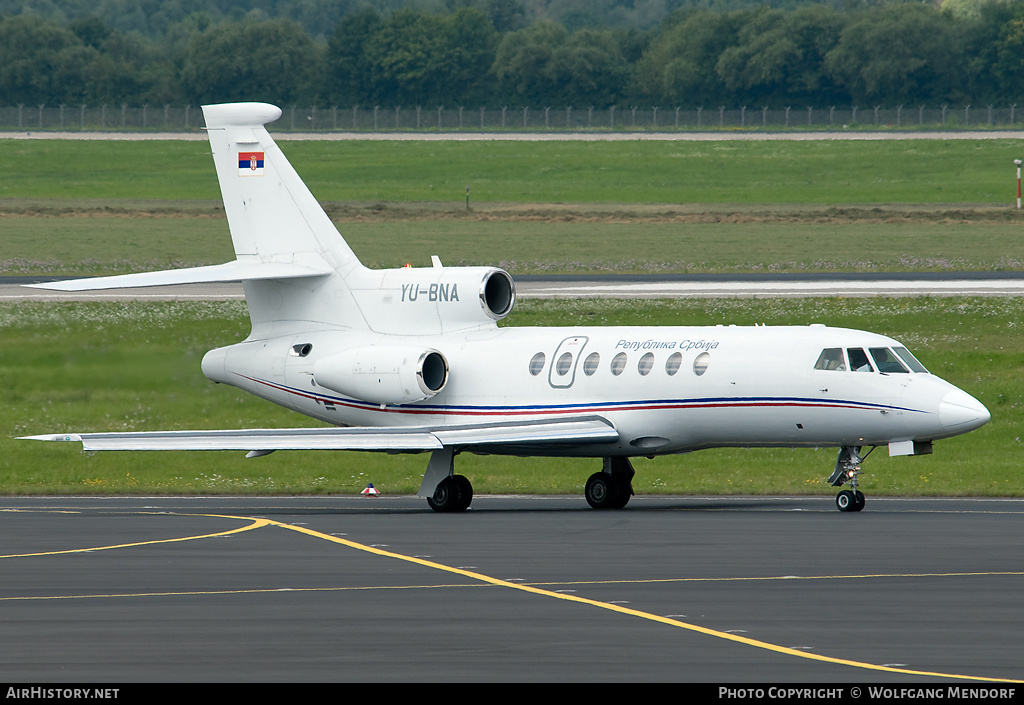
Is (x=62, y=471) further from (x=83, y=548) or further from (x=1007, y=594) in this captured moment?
(x=1007, y=594)

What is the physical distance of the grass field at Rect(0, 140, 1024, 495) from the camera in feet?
132

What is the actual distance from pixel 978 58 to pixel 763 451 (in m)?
122

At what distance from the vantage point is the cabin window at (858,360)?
29.8 m

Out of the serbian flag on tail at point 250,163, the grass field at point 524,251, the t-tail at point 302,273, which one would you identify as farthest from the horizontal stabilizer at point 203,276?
the grass field at point 524,251

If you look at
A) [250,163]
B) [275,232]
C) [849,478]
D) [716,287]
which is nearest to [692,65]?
[716,287]

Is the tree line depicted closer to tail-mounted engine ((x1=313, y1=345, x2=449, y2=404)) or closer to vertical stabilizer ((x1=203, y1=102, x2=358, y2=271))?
vertical stabilizer ((x1=203, y1=102, x2=358, y2=271))

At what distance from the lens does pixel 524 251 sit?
78.4 meters

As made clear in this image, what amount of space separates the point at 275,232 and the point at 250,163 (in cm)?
173

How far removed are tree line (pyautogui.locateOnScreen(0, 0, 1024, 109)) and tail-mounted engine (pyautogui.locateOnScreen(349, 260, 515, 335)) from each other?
410ft

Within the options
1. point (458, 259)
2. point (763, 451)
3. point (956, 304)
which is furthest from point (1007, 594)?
point (458, 259)

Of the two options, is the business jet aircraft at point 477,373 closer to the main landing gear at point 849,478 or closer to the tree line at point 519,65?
the main landing gear at point 849,478

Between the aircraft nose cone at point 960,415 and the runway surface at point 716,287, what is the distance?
26537 mm

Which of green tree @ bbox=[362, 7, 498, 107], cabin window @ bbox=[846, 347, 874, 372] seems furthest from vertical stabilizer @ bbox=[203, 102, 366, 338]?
green tree @ bbox=[362, 7, 498, 107]

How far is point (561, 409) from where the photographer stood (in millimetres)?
32594
